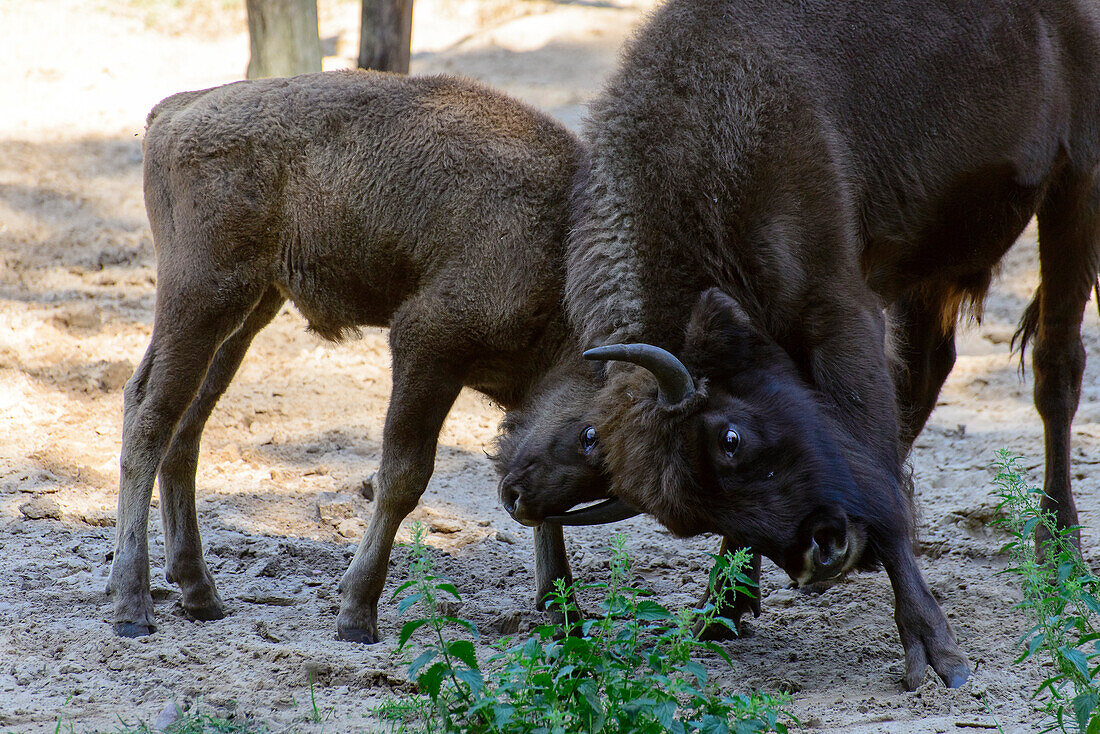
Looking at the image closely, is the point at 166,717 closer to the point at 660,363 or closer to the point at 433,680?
the point at 433,680

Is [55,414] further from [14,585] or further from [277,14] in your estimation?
[277,14]

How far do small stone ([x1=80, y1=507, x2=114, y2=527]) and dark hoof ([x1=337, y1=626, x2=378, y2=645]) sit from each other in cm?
163

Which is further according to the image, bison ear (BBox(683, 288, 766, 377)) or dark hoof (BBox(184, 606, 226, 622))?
dark hoof (BBox(184, 606, 226, 622))

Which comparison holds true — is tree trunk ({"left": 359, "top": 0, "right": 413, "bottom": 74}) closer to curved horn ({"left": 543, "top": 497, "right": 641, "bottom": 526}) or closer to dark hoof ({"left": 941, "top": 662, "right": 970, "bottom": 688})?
curved horn ({"left": 543, "top": 497, "right": 641, "bottom": 526})

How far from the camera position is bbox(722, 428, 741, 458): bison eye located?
3.46 metres

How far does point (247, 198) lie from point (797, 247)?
2208 mm

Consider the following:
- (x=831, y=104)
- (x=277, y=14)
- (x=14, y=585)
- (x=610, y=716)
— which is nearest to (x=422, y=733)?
(x=610, y=716)

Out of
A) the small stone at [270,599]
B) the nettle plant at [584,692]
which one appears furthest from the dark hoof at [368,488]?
the nettle plant at [584,692]

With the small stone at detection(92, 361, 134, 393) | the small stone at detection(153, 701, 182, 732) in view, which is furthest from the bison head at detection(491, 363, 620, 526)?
the small stone at detection(92, 361, 134, 393)

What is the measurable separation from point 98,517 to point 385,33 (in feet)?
15.0

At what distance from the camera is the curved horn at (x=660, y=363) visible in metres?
3.46

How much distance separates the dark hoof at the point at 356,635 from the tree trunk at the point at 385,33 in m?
5.23

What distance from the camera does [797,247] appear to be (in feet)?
12.4

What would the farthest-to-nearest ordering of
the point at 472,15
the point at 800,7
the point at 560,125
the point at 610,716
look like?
the point at 472,15, the point at 560,125, the point at 800,7, the point at 610,716
